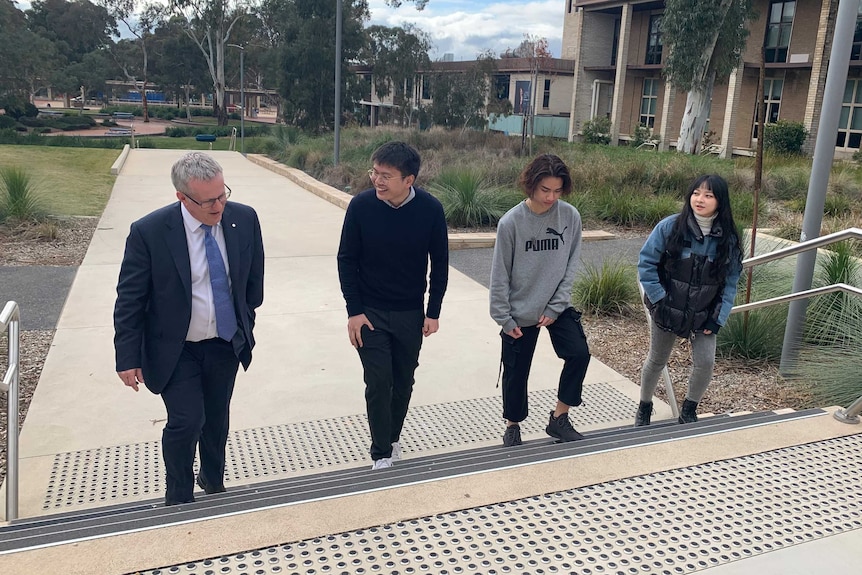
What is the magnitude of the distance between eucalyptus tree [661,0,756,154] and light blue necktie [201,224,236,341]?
28117mm

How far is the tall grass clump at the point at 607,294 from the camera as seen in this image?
7066 millimetres

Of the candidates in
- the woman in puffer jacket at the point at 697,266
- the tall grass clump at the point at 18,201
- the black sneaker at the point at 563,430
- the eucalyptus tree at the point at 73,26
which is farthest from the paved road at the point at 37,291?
the eucalyptus tree at the point at 73,26

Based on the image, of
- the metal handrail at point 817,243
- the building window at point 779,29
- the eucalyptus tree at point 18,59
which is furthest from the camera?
the eucalyptus tree at point 18,59

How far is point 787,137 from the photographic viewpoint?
94.6 feet

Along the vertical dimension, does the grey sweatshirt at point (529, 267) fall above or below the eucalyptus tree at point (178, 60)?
below

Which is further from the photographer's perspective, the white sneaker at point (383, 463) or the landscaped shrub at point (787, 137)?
the landscaped shrub at point (787, 137)

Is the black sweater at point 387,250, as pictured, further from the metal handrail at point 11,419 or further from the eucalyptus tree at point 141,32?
the eucalyptus tree at point 141,32

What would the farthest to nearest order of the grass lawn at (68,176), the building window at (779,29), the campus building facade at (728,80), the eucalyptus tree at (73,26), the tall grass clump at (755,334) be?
the eucalyptus tree at (73,26) → the building window at (779,29) → the campus building facade at (728,80) → the grass lawn at (68,176) → the tall grass clump at (755,334)

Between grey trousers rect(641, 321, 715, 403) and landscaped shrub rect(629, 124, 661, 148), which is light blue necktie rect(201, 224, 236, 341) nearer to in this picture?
grey trousers rect(641, 321, 715, 403)

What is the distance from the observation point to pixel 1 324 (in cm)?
324

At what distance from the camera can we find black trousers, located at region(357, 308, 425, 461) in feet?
12.1

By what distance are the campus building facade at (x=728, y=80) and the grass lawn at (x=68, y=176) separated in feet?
80.2

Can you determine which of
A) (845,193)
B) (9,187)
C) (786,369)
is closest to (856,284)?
(786,369)

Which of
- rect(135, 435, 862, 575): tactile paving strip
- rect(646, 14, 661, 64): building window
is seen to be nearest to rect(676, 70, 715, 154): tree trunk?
rect(646, 14, 661, 64): building window
